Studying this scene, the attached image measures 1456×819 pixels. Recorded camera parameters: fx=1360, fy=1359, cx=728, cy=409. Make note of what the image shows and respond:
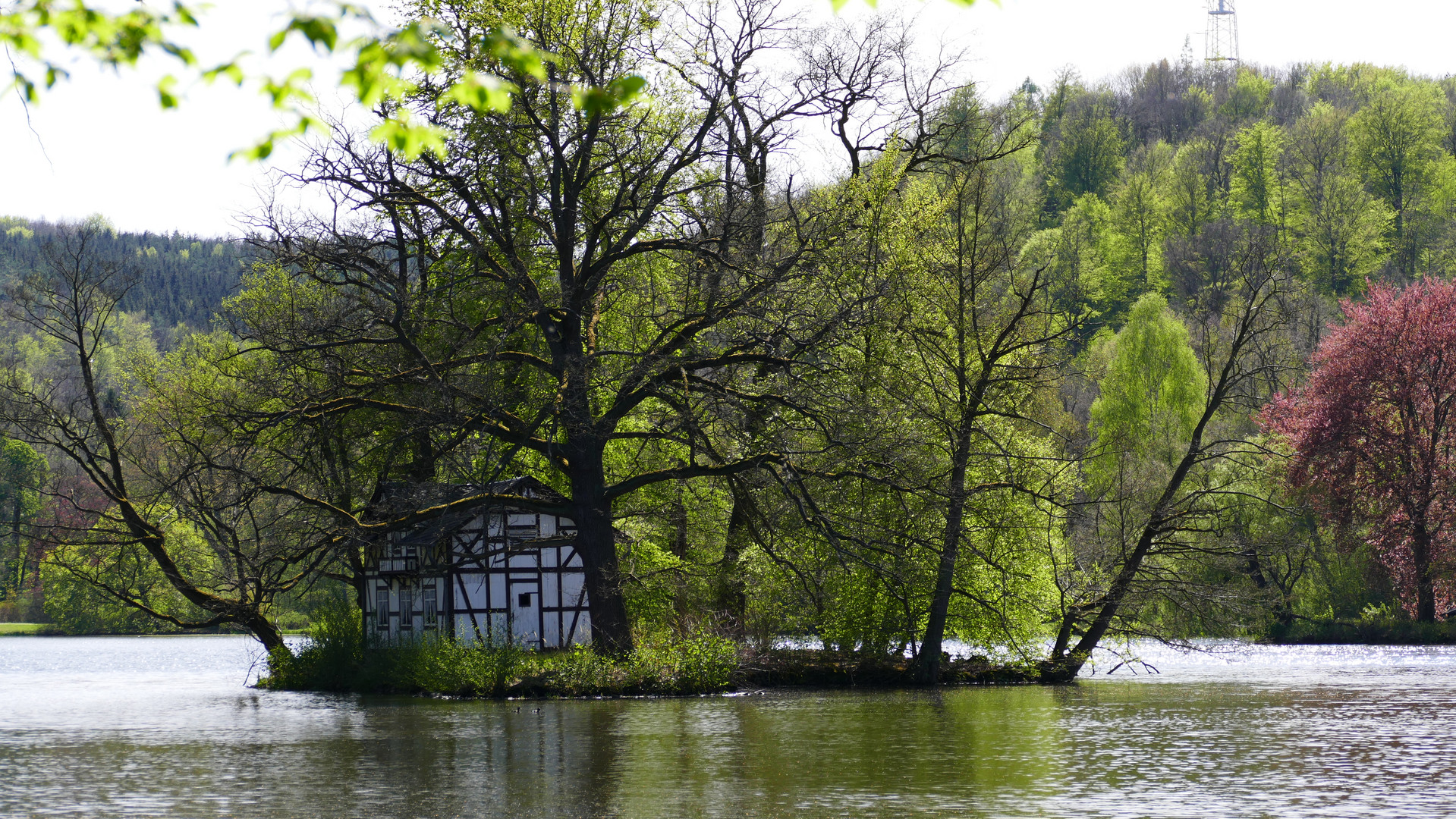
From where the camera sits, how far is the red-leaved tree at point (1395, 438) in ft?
133

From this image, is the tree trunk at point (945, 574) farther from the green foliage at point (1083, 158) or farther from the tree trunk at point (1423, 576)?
the green foliage at point (1083, 158)

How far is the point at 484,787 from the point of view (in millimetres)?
13906

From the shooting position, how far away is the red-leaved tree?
4066 cm

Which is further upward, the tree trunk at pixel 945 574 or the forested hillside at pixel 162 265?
the forested hillside at pixel 162 265

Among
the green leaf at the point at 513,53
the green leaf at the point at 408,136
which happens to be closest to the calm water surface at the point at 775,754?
the green leaf at the point at 408,136

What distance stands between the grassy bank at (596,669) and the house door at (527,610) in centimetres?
56

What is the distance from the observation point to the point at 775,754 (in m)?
16.3

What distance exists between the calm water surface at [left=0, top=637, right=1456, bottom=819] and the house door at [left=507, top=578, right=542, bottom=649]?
331 centimetres

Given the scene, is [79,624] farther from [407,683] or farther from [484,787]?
[484,787]

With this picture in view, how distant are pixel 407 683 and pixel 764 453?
367 inches

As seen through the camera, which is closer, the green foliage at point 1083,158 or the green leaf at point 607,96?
the green leaf at point 607,96

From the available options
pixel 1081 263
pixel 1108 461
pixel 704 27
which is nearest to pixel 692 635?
pixel 704 27

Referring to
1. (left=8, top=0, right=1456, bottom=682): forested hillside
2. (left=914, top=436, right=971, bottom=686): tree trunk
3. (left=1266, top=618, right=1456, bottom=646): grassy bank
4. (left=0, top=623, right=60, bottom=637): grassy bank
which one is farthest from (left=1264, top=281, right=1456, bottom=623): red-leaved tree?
(left=0, top=623, right=60, bottom=637): grassy bank

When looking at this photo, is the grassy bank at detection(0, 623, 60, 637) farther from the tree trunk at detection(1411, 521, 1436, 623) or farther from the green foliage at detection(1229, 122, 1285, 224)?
the tree trunk at detection(1411, 521, 1436, 623)
